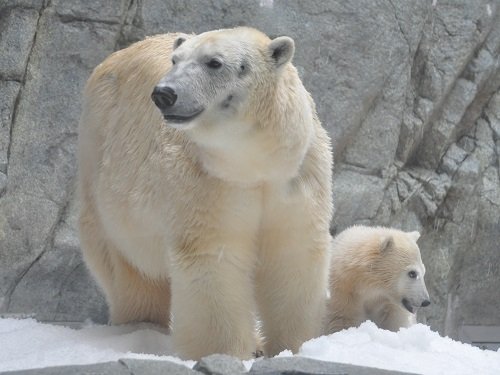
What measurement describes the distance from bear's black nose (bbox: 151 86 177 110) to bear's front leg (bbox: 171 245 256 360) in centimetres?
65

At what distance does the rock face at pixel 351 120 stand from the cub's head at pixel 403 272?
1.71 meters

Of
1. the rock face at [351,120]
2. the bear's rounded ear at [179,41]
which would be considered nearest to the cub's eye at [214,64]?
the bear's rounded ear at [179,41]

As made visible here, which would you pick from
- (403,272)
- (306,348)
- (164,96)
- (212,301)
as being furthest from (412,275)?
(164,96)

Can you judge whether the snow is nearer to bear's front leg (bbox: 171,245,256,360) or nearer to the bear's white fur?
bear's front leg (bbox: 171,245,256,360)

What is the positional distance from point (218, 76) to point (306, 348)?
1.13 metres

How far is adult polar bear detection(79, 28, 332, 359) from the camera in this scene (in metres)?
3.46

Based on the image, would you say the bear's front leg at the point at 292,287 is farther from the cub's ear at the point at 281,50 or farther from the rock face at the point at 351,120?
the rock face at the point at 351,120

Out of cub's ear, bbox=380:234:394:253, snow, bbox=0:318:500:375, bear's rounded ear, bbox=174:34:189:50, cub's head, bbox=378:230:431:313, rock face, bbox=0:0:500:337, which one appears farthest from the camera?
rock face, bbox=0:0:500:337

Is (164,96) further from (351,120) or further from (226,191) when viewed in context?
(351,120)

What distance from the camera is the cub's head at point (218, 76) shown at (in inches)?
131

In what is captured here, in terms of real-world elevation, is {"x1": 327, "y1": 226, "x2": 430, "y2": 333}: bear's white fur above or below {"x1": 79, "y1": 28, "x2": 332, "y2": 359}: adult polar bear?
below

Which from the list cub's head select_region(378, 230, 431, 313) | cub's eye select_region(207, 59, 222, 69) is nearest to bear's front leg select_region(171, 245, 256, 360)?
cub's eye select_region(207, 59, 222, 69)

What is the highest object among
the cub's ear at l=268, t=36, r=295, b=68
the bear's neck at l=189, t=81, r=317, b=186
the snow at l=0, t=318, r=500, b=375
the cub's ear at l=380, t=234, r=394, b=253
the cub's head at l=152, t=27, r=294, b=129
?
the cub's ear at l=268, t=36, r=295, b=68

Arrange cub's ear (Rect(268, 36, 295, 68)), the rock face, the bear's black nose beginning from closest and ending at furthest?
the bear's black nose, cub's ear (Rect(268, 36, 295, 68)), the rock face
